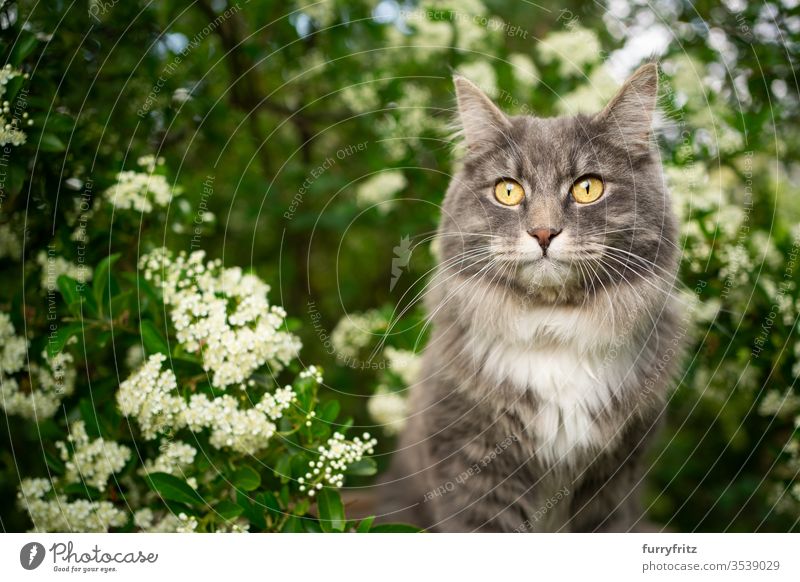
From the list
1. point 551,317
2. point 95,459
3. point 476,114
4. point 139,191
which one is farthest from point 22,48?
point 551,317

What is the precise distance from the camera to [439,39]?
3227 mm

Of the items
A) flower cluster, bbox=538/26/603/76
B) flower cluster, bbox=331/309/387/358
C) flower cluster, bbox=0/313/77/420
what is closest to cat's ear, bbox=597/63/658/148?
flower cluster, bbox=538/26/603/76

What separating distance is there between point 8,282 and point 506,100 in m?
2.49

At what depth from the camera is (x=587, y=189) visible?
2.06 m

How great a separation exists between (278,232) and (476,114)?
2.36m

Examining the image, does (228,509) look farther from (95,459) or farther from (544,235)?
(544,235)

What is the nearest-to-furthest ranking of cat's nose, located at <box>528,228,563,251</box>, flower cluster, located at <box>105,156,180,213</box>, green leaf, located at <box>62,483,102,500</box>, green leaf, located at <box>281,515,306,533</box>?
cat's nose, located at <box>528,228,563,251</box> < green leaf, located at <box>281,515,306,533</box> < green leaf, located at <box>62,483,102,500</box> < flower cluster, located at <box>105,156,180,213</box>

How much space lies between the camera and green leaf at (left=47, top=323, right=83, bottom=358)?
2.14 meters

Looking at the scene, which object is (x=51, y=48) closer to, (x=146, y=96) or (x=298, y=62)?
(x=146, y=96)

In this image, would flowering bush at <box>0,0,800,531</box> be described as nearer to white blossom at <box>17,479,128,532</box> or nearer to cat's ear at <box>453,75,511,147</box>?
white blossom at <box>17,479,128,532</box>

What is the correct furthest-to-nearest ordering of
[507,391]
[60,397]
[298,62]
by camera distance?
[298,62] → [60,397] → [507,391]

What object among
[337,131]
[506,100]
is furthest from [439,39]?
[337,131]
